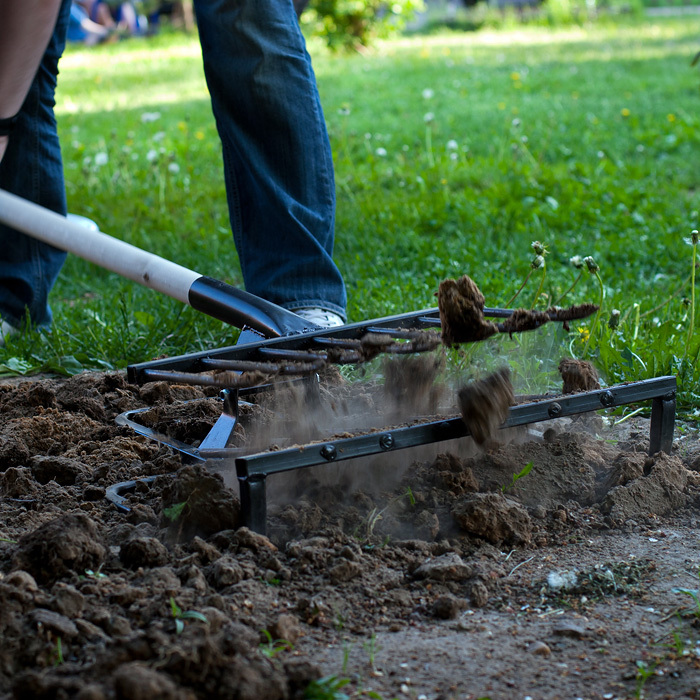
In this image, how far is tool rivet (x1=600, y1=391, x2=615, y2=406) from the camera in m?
1.85

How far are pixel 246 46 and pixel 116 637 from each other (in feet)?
6.25

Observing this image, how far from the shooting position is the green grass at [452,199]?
3.14 metres

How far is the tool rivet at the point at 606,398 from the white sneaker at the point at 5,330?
218 cm

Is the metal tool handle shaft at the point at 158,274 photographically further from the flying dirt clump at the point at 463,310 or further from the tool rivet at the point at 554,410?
the tool rivet at the point at 554,410

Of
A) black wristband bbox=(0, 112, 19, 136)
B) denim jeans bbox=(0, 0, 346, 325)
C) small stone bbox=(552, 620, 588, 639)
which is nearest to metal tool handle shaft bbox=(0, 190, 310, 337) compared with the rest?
black wristband bbox=(0, 112, 19, 136)

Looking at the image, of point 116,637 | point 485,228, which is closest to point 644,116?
point 485,228

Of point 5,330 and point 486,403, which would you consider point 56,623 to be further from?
point 5,330

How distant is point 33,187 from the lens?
3289 millimetres

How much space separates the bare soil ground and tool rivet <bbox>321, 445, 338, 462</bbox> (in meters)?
0.16

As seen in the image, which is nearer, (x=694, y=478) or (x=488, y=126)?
(x=694, y=478)

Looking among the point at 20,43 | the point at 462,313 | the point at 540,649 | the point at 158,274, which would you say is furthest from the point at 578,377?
the point at 20,43

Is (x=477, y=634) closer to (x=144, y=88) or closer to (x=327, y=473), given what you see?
(x=327, y=473)

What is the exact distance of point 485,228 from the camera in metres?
4.32

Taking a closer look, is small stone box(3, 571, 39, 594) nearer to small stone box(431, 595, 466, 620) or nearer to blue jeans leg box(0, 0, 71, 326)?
small stone box(431, 595, 466, 620)
